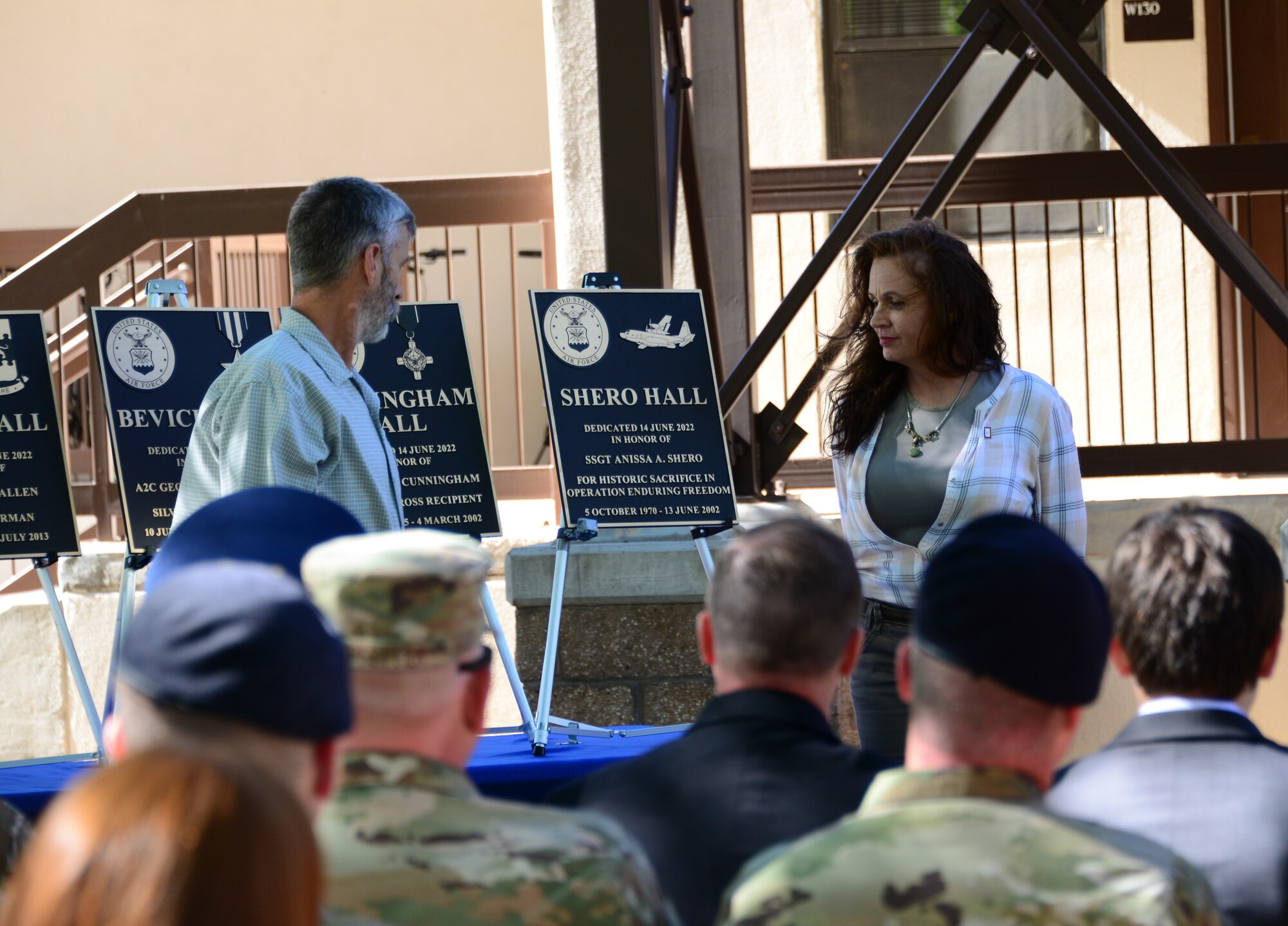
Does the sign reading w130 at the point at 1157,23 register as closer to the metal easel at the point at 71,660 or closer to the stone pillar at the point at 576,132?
the stone pillar at the point at 576,132

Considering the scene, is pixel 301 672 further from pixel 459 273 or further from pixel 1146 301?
pixel 459 273

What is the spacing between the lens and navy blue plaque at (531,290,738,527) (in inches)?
159

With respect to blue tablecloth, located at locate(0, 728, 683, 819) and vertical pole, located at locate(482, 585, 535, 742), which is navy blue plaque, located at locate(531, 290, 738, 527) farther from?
blue tablecloth, located at locate(0, 728, 683, 819)

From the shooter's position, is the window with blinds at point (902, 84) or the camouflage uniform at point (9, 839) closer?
the camouflage uniform at point (9, 839)

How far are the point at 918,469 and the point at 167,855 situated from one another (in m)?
2.47

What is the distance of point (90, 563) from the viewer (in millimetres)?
5594

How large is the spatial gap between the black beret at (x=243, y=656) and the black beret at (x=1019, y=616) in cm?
66

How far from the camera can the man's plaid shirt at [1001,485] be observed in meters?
3.02

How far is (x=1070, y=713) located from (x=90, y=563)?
4850 millimetres

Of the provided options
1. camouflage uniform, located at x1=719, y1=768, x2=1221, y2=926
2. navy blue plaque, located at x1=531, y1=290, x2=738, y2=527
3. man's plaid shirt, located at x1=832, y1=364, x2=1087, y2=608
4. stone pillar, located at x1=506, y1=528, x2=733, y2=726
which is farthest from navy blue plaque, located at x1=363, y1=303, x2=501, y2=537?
camouflage uniform, located at x1=719, y1=768, x2=1221, y2=926

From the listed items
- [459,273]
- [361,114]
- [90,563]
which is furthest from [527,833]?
[361,114]

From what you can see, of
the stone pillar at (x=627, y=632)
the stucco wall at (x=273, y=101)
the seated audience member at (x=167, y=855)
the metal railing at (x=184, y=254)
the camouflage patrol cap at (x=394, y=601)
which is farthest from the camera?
the stucco wall at (x=273, y=101)

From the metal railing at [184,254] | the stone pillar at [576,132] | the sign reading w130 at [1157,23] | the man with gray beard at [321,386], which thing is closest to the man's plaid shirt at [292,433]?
the man with gray beard at [321,386]

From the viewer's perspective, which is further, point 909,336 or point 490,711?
point 490,711
